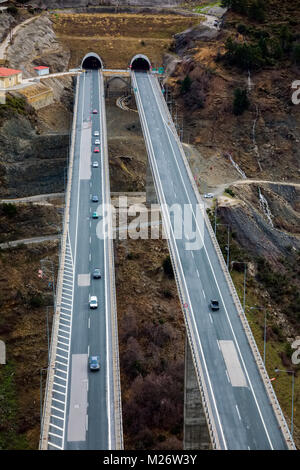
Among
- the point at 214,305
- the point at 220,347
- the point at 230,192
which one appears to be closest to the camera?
the point at 220,347

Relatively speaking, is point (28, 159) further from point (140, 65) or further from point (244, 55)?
point (244, 55)

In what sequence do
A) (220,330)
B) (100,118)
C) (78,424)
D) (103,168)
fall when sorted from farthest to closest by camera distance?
(100,118)
(103,168)
(220,330)
(78,424)

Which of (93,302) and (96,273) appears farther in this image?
(96,273)

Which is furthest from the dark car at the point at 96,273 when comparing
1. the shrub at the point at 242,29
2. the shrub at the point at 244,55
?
the shrub at the point at 242,29

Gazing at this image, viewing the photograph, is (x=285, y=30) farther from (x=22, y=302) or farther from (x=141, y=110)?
(x=22, y=302)

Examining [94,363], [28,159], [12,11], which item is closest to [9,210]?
[28,159]
